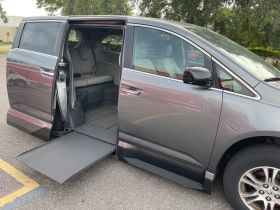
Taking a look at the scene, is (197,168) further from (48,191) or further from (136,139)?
(48,191)

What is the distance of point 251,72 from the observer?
2391 mm

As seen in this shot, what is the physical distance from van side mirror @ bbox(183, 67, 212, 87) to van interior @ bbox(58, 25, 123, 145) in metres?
1.46

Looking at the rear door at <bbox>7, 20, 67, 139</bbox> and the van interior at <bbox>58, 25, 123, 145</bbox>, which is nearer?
the rear door at <bbox>7, 20, 67, 139</bbox>

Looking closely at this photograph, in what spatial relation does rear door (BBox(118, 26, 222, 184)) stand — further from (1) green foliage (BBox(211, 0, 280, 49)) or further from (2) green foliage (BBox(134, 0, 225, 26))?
(2) green foliage (BBox(134, 0, 225, 26))

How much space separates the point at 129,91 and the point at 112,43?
2.47 m

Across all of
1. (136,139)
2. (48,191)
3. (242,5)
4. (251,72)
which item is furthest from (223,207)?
(242,5)

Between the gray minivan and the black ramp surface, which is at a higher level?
the gray minivan

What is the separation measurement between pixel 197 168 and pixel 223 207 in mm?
499

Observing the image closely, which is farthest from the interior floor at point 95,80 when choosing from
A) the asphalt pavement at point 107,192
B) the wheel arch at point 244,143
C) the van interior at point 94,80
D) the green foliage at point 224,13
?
the green foliage at point 224,13

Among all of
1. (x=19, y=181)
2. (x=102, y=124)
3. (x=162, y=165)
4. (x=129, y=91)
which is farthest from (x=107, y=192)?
(x=102, y=124)

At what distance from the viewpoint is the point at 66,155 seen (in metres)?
3.05

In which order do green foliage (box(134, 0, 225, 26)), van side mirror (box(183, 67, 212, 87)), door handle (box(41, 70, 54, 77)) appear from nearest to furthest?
1. van side mirror (box(183, 67, 212, 87))
2. door handle (box(41, 70, 54, 77))
3. green foliage (box(134, 0, 225, 26))

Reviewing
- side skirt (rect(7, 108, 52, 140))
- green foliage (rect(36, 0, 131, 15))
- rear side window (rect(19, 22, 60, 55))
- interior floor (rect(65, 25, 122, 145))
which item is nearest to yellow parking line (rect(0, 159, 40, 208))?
side skirt (rect(7, 108, 52, 140))

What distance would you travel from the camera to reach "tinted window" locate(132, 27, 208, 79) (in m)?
2.61
